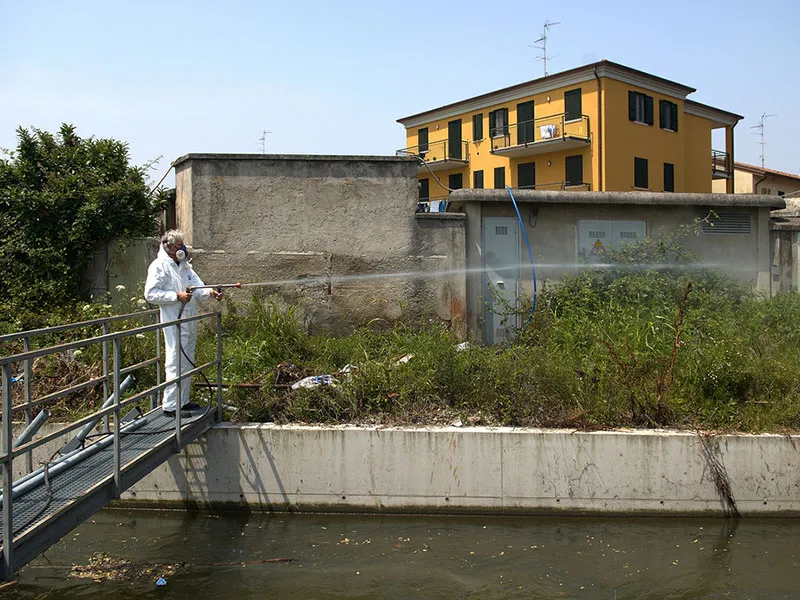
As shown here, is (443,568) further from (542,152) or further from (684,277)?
(542,152)

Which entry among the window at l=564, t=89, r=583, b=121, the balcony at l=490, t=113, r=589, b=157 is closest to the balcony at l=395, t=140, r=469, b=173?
the balcony at l=490, t=113, r=589, b=157

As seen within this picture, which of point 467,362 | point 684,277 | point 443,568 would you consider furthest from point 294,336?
point 684,277

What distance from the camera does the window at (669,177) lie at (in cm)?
3647

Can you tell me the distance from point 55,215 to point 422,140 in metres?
35.7

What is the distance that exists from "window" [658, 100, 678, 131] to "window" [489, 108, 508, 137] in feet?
25.4

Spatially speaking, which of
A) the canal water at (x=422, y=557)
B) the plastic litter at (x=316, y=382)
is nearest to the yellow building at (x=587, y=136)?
the plastic litter at (x=316, y=382)

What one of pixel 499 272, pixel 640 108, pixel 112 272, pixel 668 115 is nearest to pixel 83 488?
pixel 112 272

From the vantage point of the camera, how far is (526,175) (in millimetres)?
37469

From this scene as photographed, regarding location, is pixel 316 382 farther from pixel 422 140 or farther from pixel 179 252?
pixel 422 140

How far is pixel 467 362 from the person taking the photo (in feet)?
27.1

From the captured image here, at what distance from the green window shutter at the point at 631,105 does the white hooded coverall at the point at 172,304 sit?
31.7 meters

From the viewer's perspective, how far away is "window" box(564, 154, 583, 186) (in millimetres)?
34812

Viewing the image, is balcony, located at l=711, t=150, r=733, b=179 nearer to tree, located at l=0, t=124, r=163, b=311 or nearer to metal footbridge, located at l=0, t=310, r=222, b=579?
tree, located at l=0, t=124, r=163, b=311

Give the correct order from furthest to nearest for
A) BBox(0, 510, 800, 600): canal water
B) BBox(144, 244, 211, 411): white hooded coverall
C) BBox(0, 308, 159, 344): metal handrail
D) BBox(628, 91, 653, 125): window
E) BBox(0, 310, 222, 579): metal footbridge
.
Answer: BBox(628, 91, 653, 125): window
BBox(144, 244, 211, 411): white hooded coverall
BBox(0, 510, 800, 600): canal water
BBox(0, 308, 159, 344): metal handrail
BBox(0, 310, 222, 579): metal footbridge
